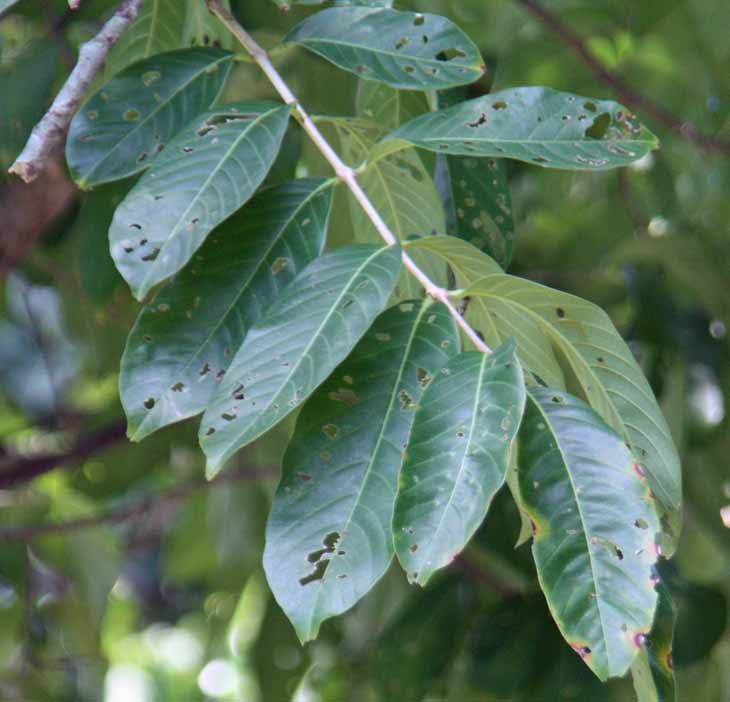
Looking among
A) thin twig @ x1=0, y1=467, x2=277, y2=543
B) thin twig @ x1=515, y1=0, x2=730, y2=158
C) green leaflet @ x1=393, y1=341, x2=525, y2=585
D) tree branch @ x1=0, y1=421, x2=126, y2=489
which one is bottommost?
thin twig @ x1=0, y1=467, x2=277, y2=543

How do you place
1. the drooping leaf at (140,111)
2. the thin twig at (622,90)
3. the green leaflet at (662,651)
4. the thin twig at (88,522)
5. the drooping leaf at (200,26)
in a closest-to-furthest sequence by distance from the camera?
the green leaflet at (662,651), the drooping leaf at (140,111), the drooping leaf at (200,26), the thin twig at (622,90), the thin twig at (88,522)

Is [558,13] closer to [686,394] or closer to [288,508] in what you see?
[686,394]

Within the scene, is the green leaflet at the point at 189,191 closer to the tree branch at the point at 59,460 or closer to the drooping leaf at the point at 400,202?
the drooping leaf at the point at 400,202

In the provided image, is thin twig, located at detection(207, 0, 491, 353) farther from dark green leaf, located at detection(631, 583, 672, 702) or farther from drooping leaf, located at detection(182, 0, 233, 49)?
dark green leaf, located at detection(631, 583, 672, 702)

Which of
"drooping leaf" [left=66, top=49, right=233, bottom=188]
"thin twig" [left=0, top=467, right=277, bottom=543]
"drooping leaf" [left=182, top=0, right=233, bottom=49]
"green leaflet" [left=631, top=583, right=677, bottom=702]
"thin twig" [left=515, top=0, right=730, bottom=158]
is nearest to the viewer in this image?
"green leaflet" [left=631, top=583, right=677, bottom=702]

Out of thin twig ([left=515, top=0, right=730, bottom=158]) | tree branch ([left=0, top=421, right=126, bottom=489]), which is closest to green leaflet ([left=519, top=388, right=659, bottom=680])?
thin twig ([left=515, top=0, right=730, bottom=158])

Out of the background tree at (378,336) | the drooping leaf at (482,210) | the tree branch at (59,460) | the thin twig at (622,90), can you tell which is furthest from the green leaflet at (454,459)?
the tree branch at (59,460)

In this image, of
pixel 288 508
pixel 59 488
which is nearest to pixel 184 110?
pixel 288 508
